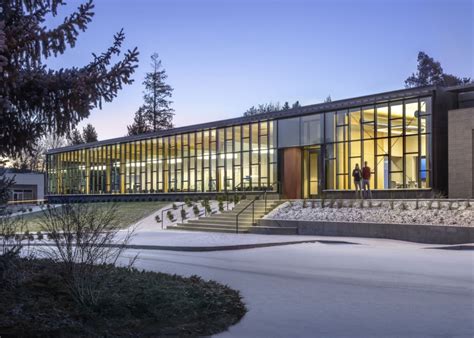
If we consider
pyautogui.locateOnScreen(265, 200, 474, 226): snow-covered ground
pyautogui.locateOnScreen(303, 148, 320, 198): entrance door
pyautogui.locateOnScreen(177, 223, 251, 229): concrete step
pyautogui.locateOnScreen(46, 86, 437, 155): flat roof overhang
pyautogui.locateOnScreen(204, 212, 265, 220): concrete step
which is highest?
pyautogui.locateOnScreen(46, 86, 437, 155): flat roof overhang

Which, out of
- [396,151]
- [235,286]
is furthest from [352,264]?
[396,151]

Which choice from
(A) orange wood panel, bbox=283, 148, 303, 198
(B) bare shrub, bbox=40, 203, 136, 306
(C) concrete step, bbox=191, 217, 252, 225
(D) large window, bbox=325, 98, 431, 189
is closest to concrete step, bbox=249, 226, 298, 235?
(C) concrete step, bbox=191, 217, 252, 225

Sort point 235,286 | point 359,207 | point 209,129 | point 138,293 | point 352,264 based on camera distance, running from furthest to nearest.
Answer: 1. point 209,129
2. point 359,207
3. point 352,264
4. point 235,286
5. point 138,293

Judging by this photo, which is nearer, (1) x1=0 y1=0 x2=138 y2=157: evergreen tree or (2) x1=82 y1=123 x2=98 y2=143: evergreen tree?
(1) x1=0 y1=0 x2=138 y2=157: evergreen tree

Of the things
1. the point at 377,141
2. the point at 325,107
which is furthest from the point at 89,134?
the point at 377,141

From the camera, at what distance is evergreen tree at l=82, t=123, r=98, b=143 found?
104294mm

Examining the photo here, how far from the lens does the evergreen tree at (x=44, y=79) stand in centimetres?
743

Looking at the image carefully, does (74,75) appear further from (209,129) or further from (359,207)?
(209,129)

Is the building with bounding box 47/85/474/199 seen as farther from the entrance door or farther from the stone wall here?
the stone wall

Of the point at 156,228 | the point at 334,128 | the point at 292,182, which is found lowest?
the point at 156,228

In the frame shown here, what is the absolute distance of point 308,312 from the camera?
27.3 ft

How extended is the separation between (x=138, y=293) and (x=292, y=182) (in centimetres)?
3171

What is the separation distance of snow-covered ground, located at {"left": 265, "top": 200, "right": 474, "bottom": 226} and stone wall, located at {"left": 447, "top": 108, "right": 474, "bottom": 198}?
5.51 metres

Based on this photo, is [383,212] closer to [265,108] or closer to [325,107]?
[325,107]
